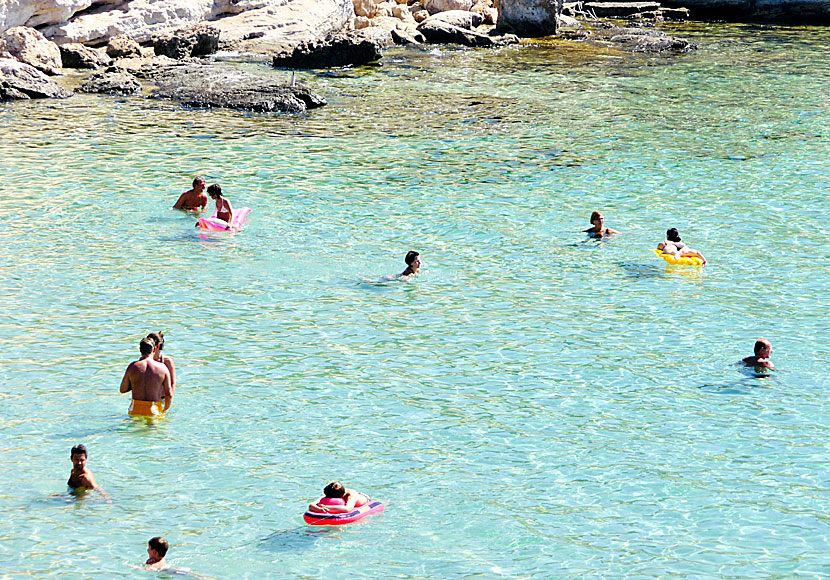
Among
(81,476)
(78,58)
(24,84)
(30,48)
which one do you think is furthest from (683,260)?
(78,58)

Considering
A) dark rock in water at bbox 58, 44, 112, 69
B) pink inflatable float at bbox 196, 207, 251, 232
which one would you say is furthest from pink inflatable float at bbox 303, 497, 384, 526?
dark rock in water at bbox 58, 44, 112, 69

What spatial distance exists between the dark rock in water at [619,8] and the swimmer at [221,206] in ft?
86.2

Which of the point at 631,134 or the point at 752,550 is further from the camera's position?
the point at 631,134

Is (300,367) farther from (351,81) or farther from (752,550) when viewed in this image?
(351,81)

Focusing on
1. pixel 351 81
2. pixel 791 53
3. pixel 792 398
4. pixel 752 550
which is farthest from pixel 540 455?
pixel 791 53

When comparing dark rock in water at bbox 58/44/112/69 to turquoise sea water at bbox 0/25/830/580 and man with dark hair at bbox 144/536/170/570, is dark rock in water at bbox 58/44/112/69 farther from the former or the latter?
man with dark hair at bbox 144/536/170/570

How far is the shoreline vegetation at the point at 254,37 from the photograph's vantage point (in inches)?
998

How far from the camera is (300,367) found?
1219 centimetres

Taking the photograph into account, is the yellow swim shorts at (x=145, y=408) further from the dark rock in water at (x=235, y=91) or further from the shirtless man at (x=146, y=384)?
the dark rock in water at (x=235, y=91)

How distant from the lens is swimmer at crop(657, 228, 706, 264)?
1512cm

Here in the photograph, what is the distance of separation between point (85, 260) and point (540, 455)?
26.8 ft

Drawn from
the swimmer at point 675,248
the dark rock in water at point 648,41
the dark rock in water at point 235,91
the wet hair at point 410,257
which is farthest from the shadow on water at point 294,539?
the dark rock in water at point 648,41

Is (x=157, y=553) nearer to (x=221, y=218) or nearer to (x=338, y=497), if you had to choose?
(x=338, y=497)

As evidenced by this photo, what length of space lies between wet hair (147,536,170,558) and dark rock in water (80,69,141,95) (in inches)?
761
